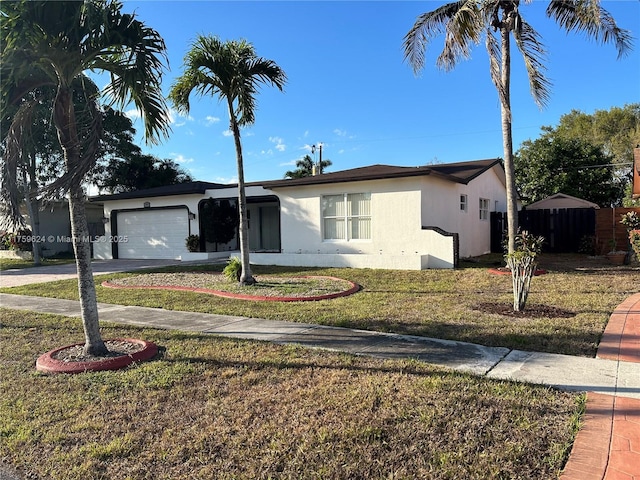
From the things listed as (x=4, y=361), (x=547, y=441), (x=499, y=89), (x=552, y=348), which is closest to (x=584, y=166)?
(x=499, y=89)

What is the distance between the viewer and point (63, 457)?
3.02 meters

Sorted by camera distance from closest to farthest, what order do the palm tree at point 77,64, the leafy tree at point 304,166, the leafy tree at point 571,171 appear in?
1. the palm tree at point 77,64
2. the leafy tree at point 571,171
3. the leafy tree at point 304,166

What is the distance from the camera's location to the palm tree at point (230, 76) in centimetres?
951

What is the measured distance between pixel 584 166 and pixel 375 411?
26652mm

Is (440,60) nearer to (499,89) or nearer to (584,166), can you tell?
(499,89)

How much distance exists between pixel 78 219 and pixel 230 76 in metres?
5.98

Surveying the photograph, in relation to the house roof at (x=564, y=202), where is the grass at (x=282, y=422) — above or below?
below

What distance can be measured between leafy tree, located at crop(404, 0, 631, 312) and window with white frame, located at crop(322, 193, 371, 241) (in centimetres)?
454

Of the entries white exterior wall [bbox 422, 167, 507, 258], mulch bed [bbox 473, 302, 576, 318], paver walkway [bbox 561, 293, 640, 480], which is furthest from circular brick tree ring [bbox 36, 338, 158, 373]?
white exterior wall [bbox 422, 167, 507, 258]

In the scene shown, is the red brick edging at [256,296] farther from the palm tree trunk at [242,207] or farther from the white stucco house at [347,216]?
the white stucco house at [347,216]

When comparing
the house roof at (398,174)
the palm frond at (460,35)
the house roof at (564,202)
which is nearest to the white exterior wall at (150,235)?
the house roof at (398,174)

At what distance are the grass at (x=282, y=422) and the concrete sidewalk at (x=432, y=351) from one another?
37cm

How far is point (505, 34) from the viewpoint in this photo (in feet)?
38.3

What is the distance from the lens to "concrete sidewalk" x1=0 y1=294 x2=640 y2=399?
4152 mm
